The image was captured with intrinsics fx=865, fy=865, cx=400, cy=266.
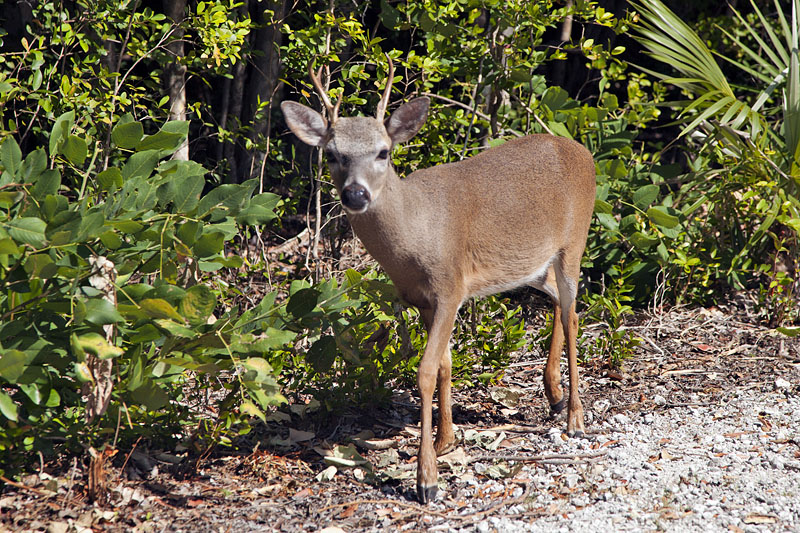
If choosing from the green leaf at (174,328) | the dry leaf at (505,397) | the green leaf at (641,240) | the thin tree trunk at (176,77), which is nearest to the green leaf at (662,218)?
the green leaf at (641,240)

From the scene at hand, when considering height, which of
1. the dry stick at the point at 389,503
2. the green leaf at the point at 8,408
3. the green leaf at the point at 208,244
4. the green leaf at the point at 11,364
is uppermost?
the green leaf at the point at 208,244

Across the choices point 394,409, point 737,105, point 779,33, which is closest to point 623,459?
point 394,409

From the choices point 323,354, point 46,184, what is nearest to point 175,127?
point 46,184

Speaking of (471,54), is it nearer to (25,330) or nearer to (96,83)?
(96,83)

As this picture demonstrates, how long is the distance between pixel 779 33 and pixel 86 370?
845 cm

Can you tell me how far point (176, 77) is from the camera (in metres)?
6.16

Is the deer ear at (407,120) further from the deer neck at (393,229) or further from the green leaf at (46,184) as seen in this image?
the green leaf at (46,184)

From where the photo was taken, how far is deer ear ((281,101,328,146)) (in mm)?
4367

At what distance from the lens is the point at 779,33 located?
9281 mm

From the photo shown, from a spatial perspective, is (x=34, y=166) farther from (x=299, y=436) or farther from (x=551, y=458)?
Answer: (x=551, y=458)

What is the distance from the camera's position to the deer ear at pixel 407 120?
4387mm

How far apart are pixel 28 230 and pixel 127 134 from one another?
85 centimetres

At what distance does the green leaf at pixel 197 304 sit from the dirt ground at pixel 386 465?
31.8 inches

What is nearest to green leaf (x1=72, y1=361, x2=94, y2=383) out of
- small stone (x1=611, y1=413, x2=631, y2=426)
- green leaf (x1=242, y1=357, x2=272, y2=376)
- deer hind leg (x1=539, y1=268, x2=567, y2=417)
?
green leaf (x1=242, y1=357, x2=272, y2=376)
